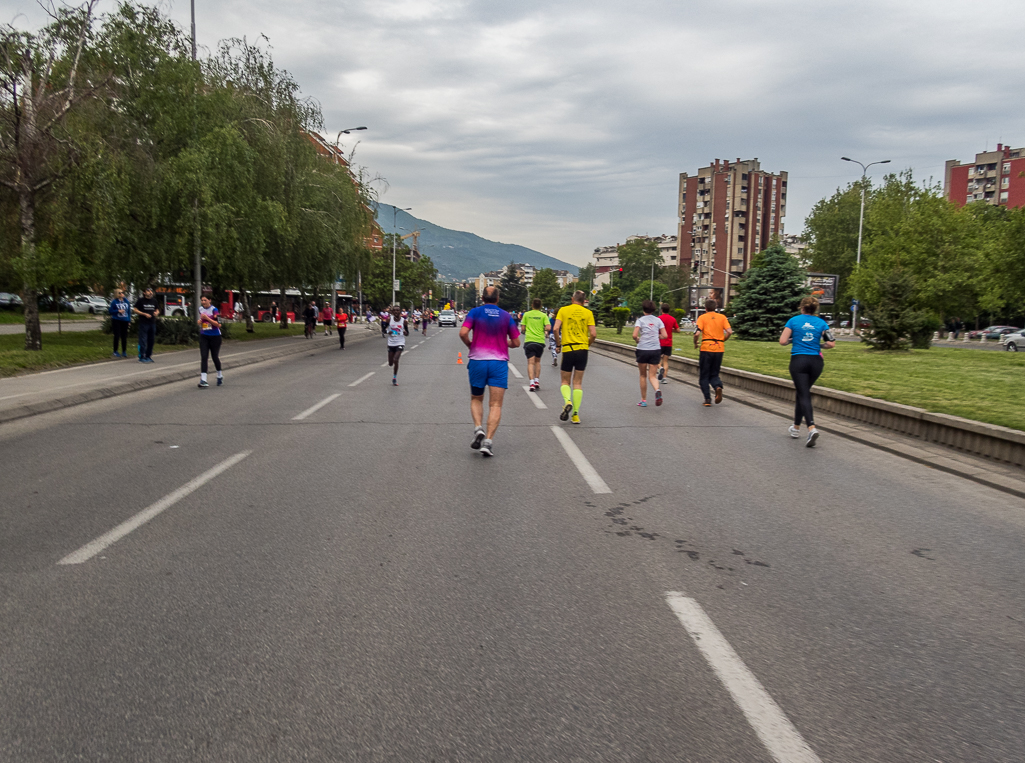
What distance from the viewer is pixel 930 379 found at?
1625cm

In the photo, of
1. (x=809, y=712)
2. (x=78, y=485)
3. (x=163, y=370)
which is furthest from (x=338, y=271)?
(x=809, y=712)

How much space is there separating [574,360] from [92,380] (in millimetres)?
9620

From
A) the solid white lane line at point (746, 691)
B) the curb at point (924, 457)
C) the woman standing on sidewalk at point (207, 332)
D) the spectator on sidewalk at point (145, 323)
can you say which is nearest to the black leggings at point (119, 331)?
the spectator on sidewalk at point (145, 323)

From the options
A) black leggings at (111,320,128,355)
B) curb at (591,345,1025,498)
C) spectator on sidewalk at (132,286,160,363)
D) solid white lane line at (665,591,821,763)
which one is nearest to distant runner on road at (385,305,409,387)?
spectator on sidewalk at (132,286,160,363)

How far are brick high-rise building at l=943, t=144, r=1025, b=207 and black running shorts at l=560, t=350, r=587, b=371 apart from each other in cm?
11242

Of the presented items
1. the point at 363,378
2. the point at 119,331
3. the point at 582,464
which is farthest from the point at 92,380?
the point at 582,464

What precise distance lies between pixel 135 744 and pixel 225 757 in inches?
13.6

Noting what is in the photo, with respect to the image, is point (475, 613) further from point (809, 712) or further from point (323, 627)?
point (809, 712)

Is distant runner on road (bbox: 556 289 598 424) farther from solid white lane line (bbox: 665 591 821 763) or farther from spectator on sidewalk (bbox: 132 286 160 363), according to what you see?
spectator on sidewalk (bbox: 132 286 160 363)

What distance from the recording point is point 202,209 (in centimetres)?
2298

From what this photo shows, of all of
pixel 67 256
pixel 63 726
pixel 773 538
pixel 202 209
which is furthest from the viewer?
pixel 202 209

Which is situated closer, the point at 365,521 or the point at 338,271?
the point at 365,521

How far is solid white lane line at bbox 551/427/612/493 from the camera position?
6.85m

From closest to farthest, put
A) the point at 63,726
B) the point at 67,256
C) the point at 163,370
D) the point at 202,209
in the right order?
1. the point at 63,726
2. the point at 163,370
3. the point at 67,256
4. the point at 202,209
